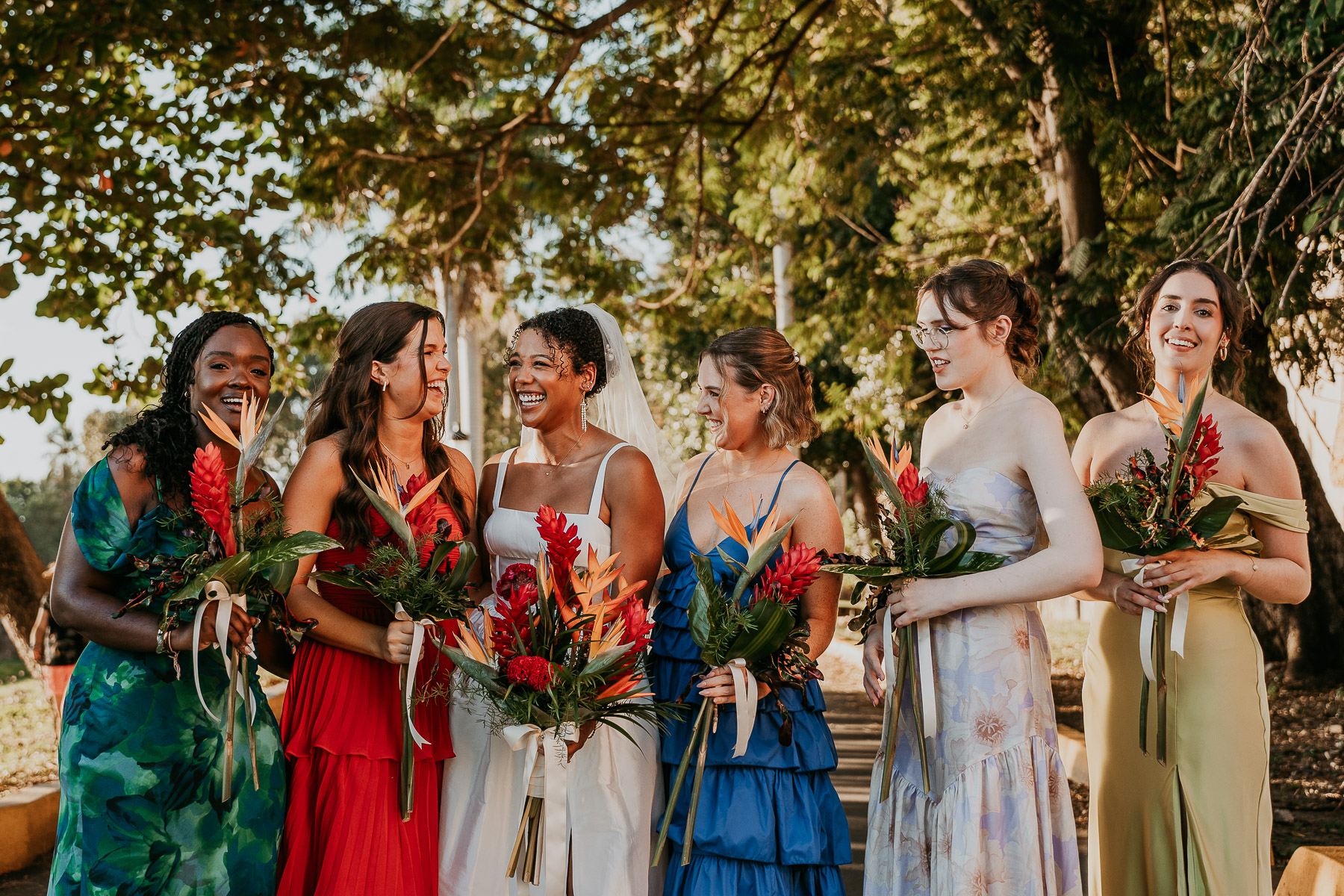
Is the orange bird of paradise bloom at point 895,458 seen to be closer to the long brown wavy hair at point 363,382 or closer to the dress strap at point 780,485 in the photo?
the dress strap at point 780,485

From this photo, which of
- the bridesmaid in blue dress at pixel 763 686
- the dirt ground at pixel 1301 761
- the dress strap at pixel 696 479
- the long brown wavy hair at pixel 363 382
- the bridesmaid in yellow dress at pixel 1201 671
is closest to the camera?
the bridesmaid in yellow dress at pixel 1201 671

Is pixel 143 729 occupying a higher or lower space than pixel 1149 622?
lower

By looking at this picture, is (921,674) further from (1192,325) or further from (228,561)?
(228,561)

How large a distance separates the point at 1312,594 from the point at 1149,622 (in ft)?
24.5

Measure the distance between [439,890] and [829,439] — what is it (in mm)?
19759

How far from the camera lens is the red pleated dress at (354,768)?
123 inches

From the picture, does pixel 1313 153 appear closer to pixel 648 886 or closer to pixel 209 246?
pixel 648 886

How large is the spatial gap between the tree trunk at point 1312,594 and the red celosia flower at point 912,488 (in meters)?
5.83

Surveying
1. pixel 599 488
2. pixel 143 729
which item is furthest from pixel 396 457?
pixel 143 729

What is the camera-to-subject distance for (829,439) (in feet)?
74.3

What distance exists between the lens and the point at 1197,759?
10.7 ft

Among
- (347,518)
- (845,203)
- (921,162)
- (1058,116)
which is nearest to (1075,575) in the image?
(347,518)

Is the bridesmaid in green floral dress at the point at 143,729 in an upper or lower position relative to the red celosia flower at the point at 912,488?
lower

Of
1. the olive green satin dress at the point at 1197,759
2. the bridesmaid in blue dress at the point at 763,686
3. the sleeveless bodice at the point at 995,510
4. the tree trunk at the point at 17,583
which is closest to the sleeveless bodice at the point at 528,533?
the bridesmaid in blue dress at the point at 763,686
